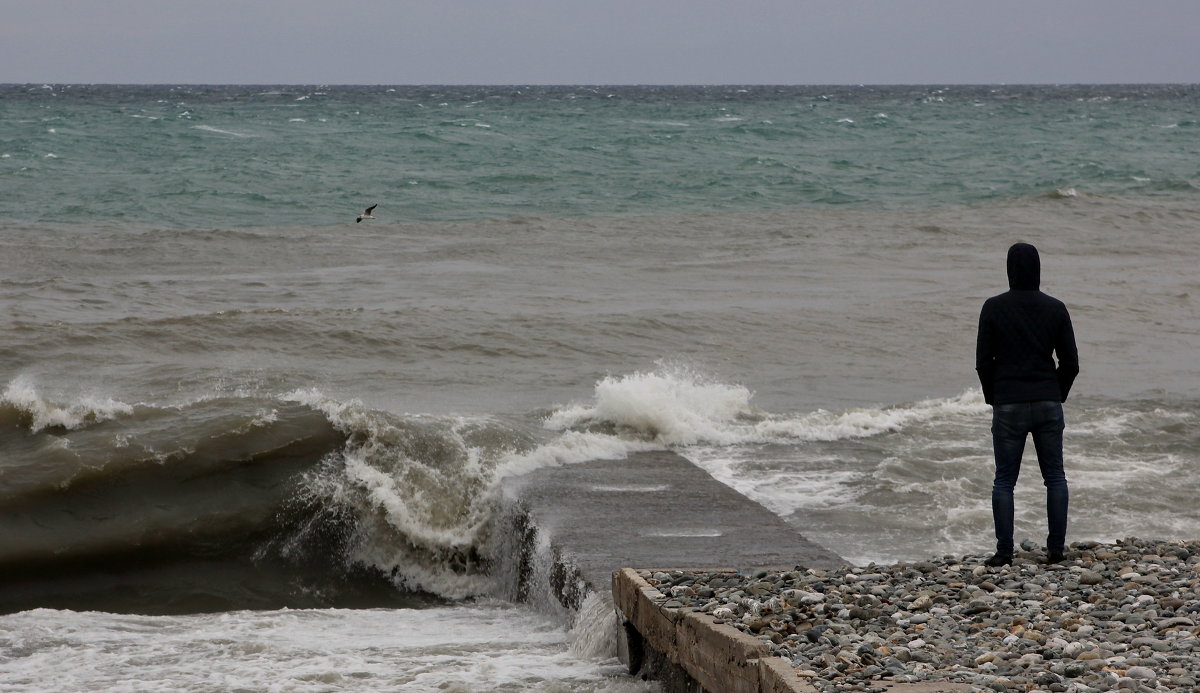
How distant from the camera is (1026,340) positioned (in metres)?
6.75

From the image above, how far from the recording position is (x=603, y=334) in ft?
52.7

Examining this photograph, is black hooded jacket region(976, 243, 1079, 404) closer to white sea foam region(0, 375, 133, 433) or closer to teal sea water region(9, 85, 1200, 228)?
white sea foam region(0, 375, 133, 433)

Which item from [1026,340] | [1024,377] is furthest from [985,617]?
[1026,340]

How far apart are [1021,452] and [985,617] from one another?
132cm

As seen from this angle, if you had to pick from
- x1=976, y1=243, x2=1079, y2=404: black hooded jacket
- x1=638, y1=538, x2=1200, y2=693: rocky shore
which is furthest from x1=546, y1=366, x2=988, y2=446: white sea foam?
x1=976, y1=243, x2=1079, y2=404: black hooded jacket

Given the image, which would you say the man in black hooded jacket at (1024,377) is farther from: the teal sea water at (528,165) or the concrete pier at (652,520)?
the teal sea water at (528,165)

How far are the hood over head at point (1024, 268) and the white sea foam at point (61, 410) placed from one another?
7.12 meters

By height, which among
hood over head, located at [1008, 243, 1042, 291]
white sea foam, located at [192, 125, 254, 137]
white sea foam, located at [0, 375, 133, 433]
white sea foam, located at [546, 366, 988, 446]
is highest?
white sea foam, located at [192, 125, 254, 137]

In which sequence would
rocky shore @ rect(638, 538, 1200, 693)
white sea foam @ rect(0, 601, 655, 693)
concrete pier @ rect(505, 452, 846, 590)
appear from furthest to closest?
1. concrete pier @ rect(505, 452, 846, 590)
2. white sea foam @ rect(0, 601, 655, 693)
3. rocky shore @ rect(638, 538, 1200, 693)

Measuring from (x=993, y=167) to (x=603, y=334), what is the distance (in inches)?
1118

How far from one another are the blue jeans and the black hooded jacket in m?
0.08

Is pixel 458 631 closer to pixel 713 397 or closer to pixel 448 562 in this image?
pixel 448 562

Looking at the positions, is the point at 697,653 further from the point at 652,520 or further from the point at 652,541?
the point at 652,520

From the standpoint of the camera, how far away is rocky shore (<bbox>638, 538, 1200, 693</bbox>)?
16.4 feet
